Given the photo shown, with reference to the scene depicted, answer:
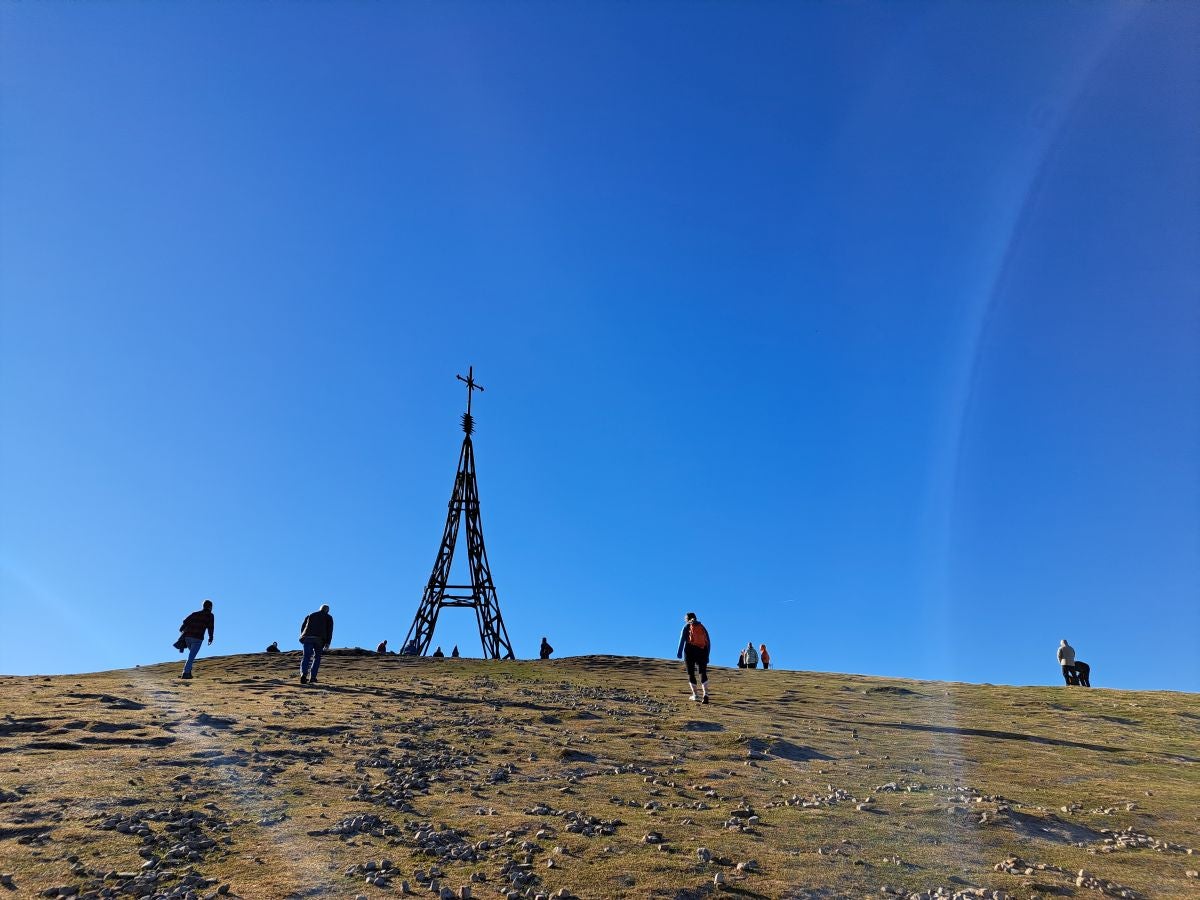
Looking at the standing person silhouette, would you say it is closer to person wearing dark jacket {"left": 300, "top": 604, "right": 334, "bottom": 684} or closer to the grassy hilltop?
the grassy hilltop

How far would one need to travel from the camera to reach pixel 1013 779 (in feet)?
46.3

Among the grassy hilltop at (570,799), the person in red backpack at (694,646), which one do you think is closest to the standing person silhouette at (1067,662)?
the grassy hilltop at (570,799)

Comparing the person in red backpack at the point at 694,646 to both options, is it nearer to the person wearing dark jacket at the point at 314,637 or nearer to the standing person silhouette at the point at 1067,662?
the person wearing dark jacket at the point at 314,637

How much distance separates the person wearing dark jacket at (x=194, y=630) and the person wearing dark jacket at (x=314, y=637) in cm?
369

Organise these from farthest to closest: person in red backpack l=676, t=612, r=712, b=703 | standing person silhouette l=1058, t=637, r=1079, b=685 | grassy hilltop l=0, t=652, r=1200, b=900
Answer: standing person silhouette l=1058, t=637, r=1079, b=685 < person in red backpack l=676, t=612, r=712, b=703 < grassy hilltop l=0, t=652, r=1200, b=900

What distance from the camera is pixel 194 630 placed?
2612cm

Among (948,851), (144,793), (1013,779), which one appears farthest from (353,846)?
(1013,779)

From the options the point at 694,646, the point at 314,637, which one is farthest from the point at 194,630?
the point at 694,646

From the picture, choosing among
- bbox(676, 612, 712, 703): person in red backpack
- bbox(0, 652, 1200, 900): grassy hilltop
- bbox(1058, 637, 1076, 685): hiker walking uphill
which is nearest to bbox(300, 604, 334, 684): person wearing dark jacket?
bbox(0, 652, 1200, 900): grassy hilltop

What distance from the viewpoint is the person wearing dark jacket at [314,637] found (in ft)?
82.6

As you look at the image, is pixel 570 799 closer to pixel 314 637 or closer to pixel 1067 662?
pixel 314 637

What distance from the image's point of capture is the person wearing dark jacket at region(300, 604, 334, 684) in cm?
2519

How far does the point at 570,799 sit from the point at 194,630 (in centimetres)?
1938

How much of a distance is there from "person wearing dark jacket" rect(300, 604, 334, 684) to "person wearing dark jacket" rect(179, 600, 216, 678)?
145 inches
